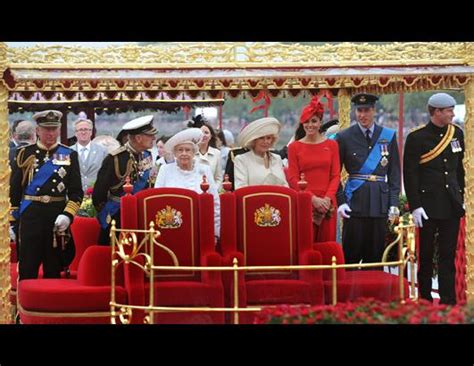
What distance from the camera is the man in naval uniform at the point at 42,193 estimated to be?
441 inches

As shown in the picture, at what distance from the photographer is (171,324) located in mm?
10328

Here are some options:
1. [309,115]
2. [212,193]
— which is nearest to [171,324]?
[212,193]

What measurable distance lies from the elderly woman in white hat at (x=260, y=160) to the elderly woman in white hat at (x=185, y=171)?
0.23 meters

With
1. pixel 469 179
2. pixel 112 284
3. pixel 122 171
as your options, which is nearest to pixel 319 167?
pixel 469 179

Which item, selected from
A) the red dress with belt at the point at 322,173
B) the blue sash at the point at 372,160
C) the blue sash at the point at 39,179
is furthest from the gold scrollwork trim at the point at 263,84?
the blue sash at the point at 39,179

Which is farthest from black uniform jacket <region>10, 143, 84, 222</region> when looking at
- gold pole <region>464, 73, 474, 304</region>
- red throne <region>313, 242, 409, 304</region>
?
gold pole <region>464, 73, 474, 304</region>

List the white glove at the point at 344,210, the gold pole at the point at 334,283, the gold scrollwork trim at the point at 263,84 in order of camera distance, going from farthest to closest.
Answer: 1. the white glove at the point at 344,210
2. the gold scrollwork trim at the point at 263,84
3. the gold pole at the point at 334,283

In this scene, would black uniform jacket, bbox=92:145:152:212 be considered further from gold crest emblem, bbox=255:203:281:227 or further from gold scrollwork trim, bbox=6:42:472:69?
gold crest emblem, bbox=255:203:281:227

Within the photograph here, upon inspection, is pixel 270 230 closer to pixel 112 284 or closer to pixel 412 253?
pixel 412 253

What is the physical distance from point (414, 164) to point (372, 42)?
908 millimetres

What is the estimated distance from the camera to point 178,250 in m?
10.7

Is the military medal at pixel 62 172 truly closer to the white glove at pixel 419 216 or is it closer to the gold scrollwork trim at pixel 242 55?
the gold scrollwork trim at pixel 242 55
